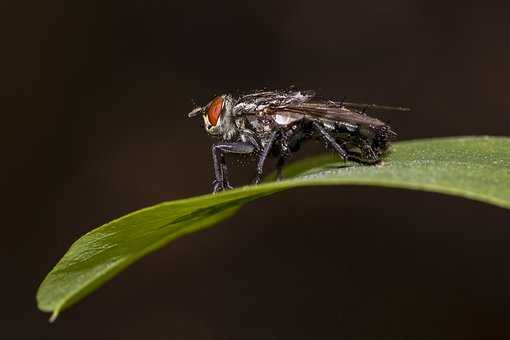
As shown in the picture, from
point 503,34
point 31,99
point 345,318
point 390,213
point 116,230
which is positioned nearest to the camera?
point 116,230

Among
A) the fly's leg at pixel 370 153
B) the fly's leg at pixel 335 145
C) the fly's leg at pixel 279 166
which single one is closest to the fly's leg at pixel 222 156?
the fly's leg at pixel 279 166

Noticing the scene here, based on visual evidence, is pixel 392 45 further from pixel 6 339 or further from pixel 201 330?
pixel 6 339

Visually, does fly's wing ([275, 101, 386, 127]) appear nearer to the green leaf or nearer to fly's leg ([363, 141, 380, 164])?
fly's leg ([363, 141, 380, 164])

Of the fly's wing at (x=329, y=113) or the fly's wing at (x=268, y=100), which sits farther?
the fly's wing at (x=268, y=100)

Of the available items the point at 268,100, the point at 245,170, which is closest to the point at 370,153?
the point at 268,100

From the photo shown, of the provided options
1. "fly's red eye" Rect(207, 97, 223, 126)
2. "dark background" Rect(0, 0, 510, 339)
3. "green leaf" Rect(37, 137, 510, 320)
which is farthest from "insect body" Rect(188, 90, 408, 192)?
"dark background" Rect(0, 0, 510, 339)

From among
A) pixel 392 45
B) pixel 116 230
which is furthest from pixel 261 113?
pixel 392 45

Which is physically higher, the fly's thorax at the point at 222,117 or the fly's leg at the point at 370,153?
the fly's thorax at the point at 222,117

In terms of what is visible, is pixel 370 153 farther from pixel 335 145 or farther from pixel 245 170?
pixel 245 170

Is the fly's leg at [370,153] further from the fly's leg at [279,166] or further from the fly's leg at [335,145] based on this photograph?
the fly's leg at [279,166]
